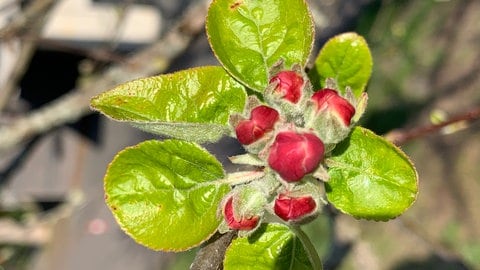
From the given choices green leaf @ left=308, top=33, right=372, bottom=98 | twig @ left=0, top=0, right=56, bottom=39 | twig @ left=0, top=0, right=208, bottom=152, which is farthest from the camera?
twig @ left=0, top=0, right=208, bottom=152

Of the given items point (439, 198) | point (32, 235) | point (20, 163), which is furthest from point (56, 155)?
point (439, 198)

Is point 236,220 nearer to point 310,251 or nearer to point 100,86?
point 310,251

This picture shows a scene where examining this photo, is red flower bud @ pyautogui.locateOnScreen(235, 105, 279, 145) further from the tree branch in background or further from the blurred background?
the blurred background

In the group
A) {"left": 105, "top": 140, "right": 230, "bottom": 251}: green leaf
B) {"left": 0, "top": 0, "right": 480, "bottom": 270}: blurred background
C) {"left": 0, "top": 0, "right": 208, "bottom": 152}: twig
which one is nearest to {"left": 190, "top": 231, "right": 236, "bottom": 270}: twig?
{"left": 105, "top": 140, "right": 230, "bottom": 251}: green leaf

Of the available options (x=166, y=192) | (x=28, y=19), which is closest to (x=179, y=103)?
(x=166, y=192)

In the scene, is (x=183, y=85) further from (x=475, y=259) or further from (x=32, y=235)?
(x=32, y=235)

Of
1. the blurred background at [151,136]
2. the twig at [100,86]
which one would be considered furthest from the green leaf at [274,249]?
the blurred background at [151,136]
